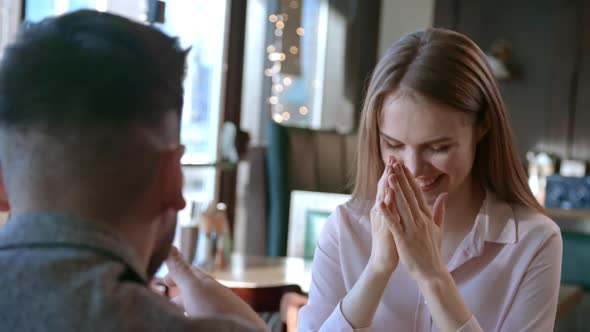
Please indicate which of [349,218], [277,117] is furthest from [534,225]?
[277,117]

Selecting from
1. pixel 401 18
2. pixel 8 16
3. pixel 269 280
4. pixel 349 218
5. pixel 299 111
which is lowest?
pixel 269 280

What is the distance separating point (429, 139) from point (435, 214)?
0.14 metres

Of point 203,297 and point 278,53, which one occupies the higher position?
point 278,53

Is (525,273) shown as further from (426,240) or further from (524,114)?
(524,114)

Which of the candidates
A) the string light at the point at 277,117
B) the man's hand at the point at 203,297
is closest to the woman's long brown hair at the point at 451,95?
the man's hand at the point at 203,297

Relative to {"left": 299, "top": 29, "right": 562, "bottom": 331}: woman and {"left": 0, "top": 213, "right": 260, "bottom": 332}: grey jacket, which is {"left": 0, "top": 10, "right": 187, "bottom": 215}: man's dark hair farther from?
{"left": 299, "top": 29, "right": 562, "bottom": 331}: woman

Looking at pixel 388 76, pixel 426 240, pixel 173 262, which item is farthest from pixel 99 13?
pixel 388 76

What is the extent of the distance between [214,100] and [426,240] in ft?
8.74

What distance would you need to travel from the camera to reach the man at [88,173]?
464 millimetres

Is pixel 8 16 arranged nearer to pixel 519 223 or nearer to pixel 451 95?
pixel 451 95

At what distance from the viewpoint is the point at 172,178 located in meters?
0.54

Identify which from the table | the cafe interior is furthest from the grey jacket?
the table

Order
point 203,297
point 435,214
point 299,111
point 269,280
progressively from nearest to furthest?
point 203,297 → point 435,214 → point 269,280 → point 299,111

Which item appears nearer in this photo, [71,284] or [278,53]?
[71,284]
